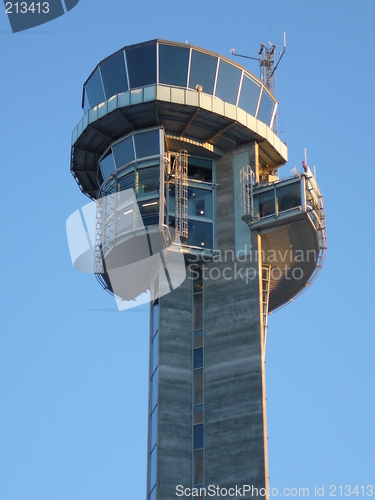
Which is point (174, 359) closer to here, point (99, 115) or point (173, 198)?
point (173, 198)

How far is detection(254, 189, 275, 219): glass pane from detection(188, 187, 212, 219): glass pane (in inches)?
134

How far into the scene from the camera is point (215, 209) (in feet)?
212

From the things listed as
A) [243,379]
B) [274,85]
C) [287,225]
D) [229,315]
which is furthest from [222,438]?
[274,85]

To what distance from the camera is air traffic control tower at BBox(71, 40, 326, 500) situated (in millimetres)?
57094

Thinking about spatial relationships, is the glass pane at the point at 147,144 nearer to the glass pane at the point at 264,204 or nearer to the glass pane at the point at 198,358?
the glass pane at the point at 264,204

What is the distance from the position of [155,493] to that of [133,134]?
2336 cm

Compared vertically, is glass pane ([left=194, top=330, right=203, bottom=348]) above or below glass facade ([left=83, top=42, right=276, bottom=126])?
below

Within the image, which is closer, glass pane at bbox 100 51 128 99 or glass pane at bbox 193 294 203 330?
glass pane at bbox 193 294 203 330

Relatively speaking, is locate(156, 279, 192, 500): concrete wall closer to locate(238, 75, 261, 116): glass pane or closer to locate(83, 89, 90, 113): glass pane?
locate(238, 75, 261, 116): glass pane

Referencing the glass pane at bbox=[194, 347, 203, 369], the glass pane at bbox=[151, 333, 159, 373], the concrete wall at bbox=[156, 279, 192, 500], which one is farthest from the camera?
the glass pane at bbox=[151, 333, 159, 373]

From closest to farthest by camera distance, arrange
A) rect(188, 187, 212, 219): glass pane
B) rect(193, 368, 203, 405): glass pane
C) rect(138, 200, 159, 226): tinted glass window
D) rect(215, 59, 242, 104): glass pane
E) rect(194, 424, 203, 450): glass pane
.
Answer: rect(194, 424, 203, 450): glass pane < rect(193, 368, 203, 405): glass pane < rect(138, 200, 159, 226): tinted glass window < rect(188, 187, 212, 219): glass pane < rect(215, 59, 242, 104): glass pane

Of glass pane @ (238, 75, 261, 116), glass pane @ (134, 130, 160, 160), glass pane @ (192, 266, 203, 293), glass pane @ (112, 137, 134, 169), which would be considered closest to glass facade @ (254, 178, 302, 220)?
glass pane @ (192, 266, 203, 293)

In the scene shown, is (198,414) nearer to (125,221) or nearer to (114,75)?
(125,221)

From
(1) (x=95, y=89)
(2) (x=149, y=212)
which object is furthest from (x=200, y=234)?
(1) (x=95, y=89)
